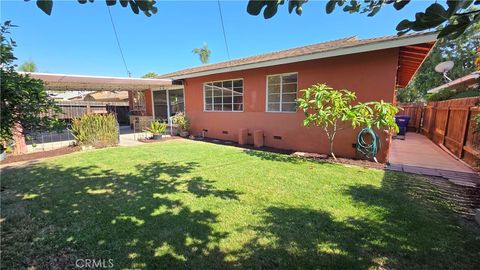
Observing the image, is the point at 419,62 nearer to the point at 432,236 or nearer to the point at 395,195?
the point at 395,195

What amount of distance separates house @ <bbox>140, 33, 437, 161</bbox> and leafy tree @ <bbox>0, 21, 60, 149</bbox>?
21.6 feet

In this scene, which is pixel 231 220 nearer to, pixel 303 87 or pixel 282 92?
pixel 303 87

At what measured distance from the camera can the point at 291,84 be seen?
830 centimetres

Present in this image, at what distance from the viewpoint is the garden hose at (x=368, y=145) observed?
20.5 ft

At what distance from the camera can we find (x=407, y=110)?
16656 mm

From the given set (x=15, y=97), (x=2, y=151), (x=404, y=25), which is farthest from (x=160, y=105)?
(x=404, y=25)

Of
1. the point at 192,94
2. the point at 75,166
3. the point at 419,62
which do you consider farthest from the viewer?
the point at 192,94

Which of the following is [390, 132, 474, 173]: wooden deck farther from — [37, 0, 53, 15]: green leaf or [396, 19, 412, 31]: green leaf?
[37, 0, 53, 15]: green leaf

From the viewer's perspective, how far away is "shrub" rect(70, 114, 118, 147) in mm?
8266

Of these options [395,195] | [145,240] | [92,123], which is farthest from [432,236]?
[92,123]

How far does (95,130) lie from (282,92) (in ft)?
23.7

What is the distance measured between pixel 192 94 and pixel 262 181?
8.32m

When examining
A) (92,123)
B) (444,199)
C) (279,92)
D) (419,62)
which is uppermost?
(419,62)

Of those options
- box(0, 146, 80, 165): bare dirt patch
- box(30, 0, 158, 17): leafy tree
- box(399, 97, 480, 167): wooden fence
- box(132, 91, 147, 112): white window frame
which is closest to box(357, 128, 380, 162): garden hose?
box(399, 97, 480, 167): wooden fence
